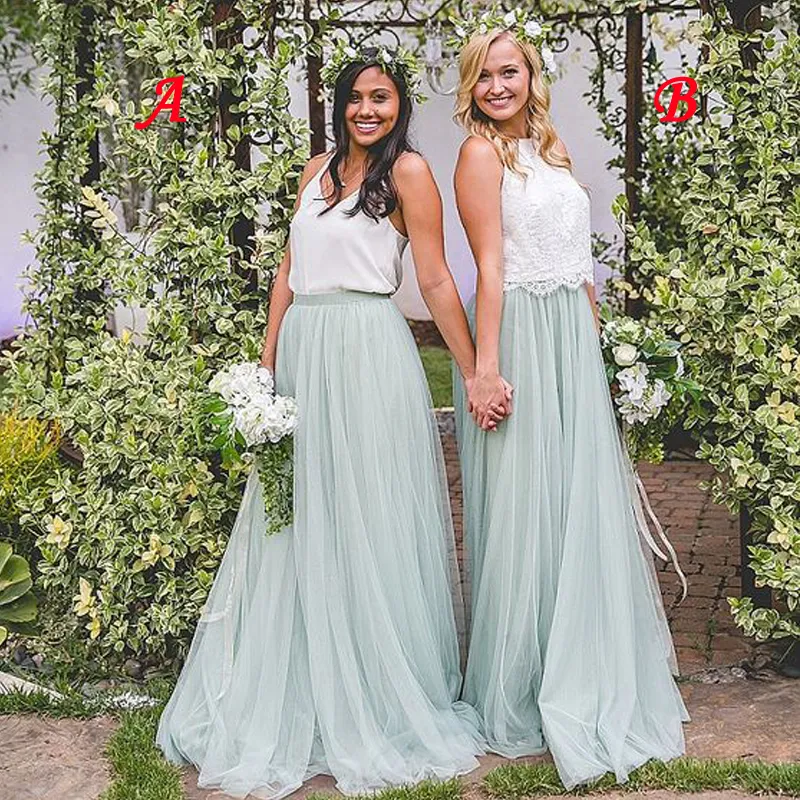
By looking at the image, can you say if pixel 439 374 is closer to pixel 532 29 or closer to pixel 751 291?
pixel 751 291

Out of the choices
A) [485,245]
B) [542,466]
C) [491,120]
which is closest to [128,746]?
[542,466]

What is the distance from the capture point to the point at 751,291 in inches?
150

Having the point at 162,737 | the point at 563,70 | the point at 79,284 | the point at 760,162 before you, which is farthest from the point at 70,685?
the point at 563,70

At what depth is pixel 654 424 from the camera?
147 inches

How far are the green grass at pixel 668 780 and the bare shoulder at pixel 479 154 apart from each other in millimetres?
1605

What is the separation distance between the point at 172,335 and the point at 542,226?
1254 mm

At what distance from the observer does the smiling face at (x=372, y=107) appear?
132 inches

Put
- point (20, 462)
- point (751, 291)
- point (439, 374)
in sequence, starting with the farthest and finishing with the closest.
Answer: point (439, 374) < point (20, 462) < point (751, 291)

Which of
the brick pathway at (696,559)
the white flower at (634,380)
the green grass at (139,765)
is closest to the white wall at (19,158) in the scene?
the brick pathway at (696,559)

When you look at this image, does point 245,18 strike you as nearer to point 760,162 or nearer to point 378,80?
point 378,80

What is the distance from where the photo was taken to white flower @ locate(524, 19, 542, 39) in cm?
339

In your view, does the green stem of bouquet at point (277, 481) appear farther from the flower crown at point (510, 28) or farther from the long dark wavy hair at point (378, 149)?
the flower crown at point (510, 28)

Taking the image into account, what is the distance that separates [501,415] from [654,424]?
545 mm

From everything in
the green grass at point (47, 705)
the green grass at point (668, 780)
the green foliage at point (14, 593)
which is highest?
the green foliage at point (14, 593)
